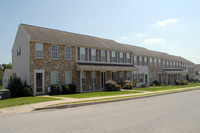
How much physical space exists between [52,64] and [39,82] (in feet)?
7.51

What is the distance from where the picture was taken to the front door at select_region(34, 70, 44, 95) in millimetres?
18112

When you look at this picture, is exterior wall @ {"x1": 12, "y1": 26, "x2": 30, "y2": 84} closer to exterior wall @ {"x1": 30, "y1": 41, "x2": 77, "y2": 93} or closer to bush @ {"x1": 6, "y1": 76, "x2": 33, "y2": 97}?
exterior wall @ {"x1": 30, "y1": 41, "x2": 77, "y2": 93}

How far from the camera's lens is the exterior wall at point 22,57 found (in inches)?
720

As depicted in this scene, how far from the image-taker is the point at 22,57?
19.8 m

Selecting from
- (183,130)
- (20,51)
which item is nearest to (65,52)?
(20,51)

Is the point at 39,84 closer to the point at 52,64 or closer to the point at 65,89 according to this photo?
the point at 52,64

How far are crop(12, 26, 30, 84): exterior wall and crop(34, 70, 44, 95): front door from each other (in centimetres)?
81

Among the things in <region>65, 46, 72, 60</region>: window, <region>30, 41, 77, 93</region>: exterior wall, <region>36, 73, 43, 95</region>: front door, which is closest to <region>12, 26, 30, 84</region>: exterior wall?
<region>30, 41, 77, 93</region>: exterior wall

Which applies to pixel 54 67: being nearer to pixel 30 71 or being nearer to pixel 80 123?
pixel 30 71

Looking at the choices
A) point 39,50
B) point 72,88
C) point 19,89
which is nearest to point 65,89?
point 72,88

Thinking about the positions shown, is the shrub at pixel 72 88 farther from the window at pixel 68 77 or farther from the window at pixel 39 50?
the window at pixel 39 50

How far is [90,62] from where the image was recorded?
22953mm

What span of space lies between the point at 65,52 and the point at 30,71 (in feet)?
14.8

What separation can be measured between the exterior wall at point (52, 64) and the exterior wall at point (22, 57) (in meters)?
0.47
